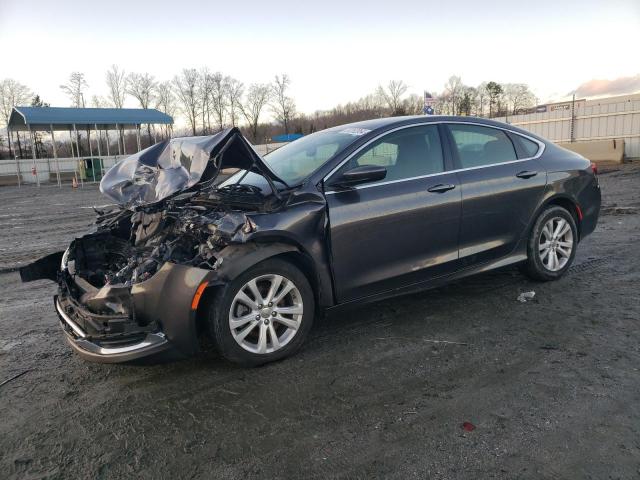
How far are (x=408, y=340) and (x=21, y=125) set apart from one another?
34323 mm

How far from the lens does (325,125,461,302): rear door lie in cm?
388

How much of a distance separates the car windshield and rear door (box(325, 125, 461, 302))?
0.22 m

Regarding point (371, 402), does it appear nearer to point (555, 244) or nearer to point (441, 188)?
point (441, 188)

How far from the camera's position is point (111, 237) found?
438 centimetres

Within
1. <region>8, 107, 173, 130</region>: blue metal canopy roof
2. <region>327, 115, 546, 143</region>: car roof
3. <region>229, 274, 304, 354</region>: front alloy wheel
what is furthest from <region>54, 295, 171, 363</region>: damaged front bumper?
<region>8, 107, 173, 130</region>: blue metal canopy roof

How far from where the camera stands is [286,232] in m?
3.57

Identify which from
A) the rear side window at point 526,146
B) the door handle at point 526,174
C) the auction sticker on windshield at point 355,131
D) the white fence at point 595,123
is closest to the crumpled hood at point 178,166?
the auction sticker on windshield at point 355,131

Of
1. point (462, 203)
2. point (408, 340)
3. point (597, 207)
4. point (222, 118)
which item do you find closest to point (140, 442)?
point (408, 340)

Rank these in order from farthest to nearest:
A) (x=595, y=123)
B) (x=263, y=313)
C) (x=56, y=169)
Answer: (x=56, y=169)
(x=595, y=123)
(x=263, y=313)

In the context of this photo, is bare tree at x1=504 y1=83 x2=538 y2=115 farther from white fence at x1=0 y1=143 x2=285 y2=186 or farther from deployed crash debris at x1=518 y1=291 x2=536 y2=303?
deployed crash debris at x1=518 y1=291 x2=536 y2=303

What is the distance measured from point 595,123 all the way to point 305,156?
21.2 meters

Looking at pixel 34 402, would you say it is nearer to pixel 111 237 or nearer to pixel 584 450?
pixel 111 237

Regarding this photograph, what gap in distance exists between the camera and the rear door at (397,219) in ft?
12.7

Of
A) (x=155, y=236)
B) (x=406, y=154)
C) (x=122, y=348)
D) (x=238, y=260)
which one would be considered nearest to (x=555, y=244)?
(x=406, y=154)
